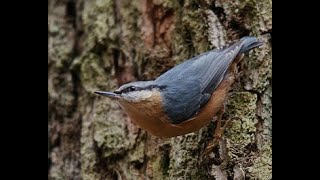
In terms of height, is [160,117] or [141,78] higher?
[141,78]

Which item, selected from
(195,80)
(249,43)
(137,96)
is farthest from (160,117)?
(249,43)

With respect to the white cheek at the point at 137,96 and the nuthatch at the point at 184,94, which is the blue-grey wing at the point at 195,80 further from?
the white cheek at the point at 137,96

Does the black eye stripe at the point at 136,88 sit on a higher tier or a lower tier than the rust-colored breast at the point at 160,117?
higher

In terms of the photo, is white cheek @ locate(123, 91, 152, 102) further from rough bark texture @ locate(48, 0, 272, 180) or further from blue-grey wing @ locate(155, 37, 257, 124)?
rough bark texture @ locate(48, 0, 272, 180)

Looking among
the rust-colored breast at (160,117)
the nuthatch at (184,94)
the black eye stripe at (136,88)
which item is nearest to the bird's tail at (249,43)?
the nuthatch at (184,94)

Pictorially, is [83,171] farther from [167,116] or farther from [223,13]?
[223,13]

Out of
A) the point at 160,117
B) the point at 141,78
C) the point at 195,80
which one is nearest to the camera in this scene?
the point at 160,117

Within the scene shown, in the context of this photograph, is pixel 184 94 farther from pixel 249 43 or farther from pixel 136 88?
pixel 249 43

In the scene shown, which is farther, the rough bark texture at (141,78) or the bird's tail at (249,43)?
the bird's tail at (249,43)

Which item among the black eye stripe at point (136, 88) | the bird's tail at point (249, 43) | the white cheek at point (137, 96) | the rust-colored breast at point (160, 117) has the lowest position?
the rust-colored breast at point (160, 117)

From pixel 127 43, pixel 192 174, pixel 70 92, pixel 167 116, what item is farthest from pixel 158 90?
pixel 70 92
